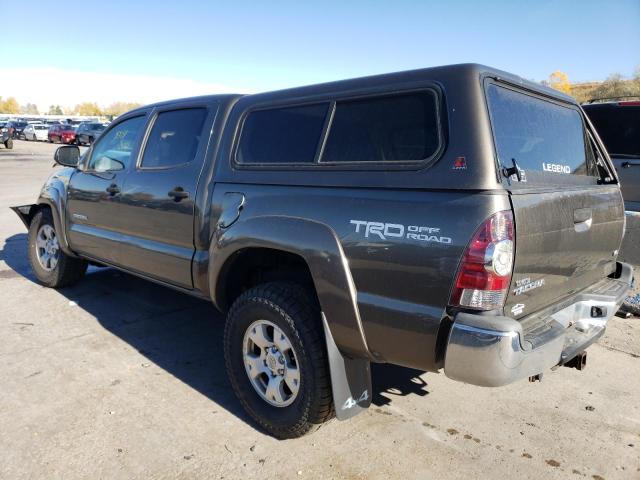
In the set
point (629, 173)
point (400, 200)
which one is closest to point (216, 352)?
point (400, 200)

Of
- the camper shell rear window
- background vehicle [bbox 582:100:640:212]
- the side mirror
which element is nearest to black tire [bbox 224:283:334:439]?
the camper shell rear window

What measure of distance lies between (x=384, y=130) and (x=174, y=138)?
1.94 meters

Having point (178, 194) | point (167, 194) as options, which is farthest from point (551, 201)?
point (167, 194)

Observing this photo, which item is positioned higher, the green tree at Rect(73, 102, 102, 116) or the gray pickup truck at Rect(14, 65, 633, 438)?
the green tree at Rect(73, 102, 102, 116)

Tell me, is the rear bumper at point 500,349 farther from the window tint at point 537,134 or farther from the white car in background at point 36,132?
the white car in background at point 36,132

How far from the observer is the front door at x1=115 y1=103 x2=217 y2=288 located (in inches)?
140

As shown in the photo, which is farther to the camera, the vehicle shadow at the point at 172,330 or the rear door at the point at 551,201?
the vehicle shadow at the point at 172,330

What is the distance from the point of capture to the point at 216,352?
4062 mm

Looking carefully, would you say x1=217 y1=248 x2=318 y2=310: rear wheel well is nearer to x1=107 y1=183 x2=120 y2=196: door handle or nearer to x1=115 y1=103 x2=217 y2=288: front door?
x1=115 y1=103 x2=217 y2=288: front door

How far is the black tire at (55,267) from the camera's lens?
5316 millimetres

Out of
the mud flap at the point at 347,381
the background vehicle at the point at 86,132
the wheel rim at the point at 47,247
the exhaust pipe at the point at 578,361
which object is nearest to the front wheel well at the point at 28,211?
the wheel rim at the point at 47,247

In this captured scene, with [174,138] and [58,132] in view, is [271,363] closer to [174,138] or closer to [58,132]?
[174,138]

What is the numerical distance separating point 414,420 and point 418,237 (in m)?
1.41

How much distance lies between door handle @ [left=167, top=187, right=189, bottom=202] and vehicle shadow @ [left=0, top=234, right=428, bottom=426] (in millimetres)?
1243
